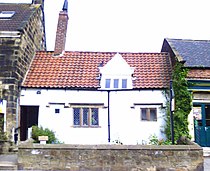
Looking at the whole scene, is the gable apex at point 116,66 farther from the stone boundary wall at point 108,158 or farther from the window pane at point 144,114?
the stone boundary wall at point 108,158

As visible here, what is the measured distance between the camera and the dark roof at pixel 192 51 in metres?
16.9

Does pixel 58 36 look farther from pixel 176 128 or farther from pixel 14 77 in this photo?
pixel 176 128

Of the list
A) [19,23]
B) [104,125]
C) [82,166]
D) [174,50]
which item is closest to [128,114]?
[104,125]

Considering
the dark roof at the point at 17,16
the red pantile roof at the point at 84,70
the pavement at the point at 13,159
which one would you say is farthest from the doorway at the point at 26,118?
the dark roof at the point at 17,16

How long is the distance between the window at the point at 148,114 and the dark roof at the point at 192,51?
329cm

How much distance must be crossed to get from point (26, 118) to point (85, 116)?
4.15 meters

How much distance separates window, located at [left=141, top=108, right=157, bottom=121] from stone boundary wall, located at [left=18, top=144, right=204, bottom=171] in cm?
615

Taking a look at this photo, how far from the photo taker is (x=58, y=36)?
20.0 meters

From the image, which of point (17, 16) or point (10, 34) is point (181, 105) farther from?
point (17, 16)

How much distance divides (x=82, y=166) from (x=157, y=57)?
11.7 metres

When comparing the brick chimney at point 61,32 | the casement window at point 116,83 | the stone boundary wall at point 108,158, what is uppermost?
the brick chimney at point 61,32

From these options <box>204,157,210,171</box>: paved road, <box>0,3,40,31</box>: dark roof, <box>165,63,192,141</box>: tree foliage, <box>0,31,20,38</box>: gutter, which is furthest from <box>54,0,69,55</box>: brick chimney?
<box>204,157,210,171</box>: paved road

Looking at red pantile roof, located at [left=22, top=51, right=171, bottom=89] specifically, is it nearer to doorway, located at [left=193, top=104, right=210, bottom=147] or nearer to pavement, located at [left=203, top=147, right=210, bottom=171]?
doorway, located at [left=193, top=104, right=210, bottom=147]

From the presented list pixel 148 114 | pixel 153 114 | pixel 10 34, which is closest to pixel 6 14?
pixel 10 34
